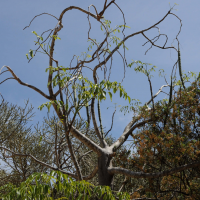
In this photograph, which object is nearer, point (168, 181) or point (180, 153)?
point (180, 153)

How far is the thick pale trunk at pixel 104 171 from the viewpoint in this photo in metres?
4.14

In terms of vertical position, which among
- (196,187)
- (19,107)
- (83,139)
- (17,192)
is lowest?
(17,192)

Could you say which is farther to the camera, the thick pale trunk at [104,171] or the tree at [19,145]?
the tree at [19,145]

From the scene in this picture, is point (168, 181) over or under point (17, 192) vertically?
over

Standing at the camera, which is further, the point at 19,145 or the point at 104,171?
the point at 19,145

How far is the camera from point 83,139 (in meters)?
4.43

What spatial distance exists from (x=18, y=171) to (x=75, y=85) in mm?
5137

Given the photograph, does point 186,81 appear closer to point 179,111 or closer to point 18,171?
point 179,111

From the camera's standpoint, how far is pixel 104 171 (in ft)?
13.8

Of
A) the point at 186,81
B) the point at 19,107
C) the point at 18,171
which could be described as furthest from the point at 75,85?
the point at 19,107

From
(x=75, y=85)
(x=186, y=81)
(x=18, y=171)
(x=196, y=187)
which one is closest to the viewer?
(x=75, y=85)

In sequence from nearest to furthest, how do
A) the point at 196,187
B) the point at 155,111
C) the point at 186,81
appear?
the point at 196,187 < the point at 155,111 < the point at 186,81

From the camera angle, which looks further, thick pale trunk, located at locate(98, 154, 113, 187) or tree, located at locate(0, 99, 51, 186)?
tree, located at locate(0, 99, 51, 186)

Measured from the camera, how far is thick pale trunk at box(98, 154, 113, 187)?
4145 mm
